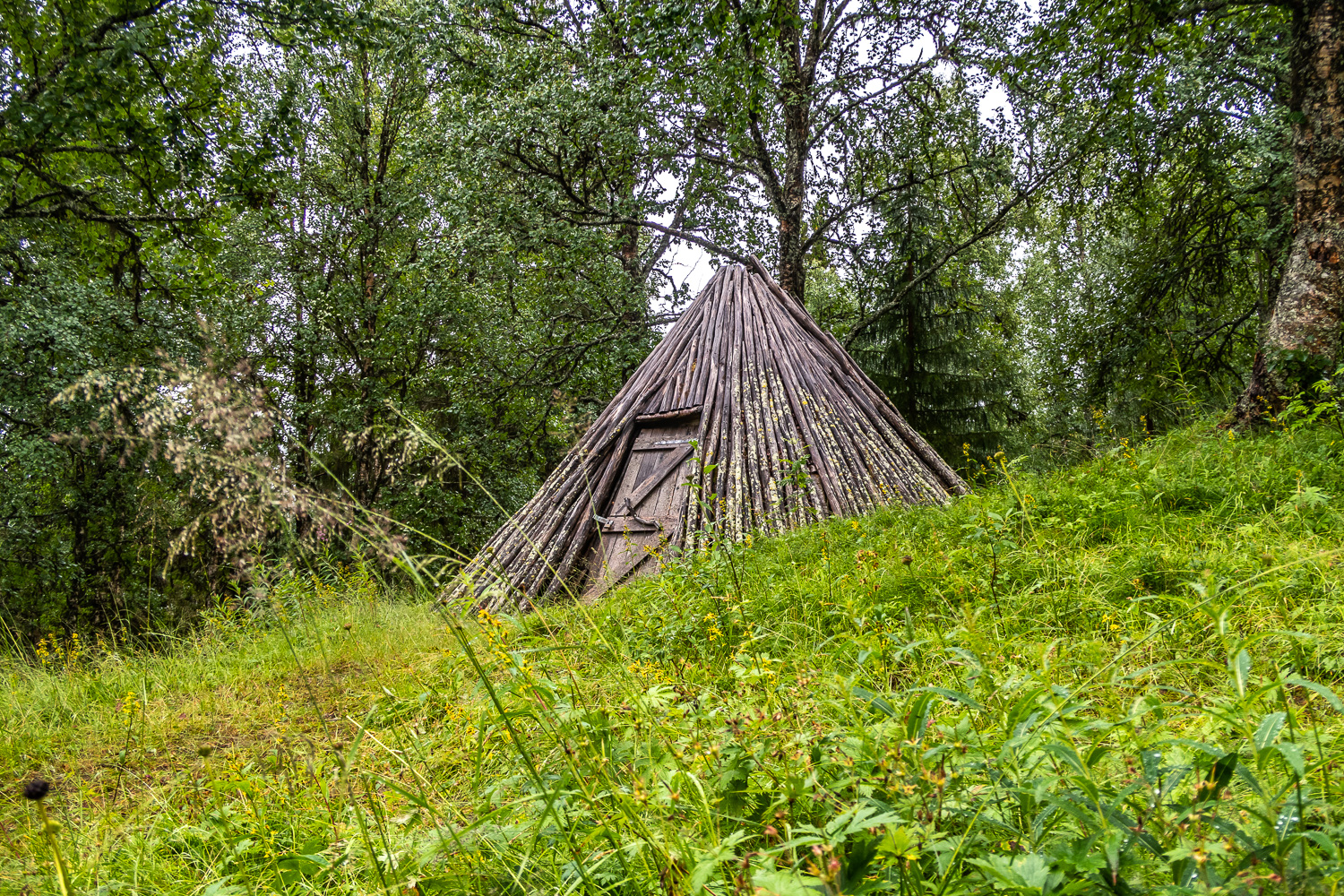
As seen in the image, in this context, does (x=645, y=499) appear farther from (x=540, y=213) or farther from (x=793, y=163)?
(x=793, y=163)

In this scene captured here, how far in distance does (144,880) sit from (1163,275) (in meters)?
9.73

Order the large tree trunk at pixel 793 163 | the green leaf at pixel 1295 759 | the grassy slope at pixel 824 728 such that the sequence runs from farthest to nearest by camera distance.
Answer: the large tree trunk at pixel 793 163
the grassy slope at pixel 824 728
the green leaf at pixel 1295 759

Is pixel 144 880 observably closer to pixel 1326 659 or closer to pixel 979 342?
pixel 1326 659

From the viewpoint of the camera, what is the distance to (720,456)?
19.1 ft

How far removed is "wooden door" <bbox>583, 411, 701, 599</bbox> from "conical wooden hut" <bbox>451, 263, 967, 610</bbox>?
0.04 ft

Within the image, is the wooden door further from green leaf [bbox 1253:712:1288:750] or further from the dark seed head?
green leaf [bbox 1253:712:1288:750]

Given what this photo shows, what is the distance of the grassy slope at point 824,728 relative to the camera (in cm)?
120

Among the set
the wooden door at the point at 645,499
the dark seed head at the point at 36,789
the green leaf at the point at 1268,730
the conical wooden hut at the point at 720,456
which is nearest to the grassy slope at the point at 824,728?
the green leaf at the point at 1268,730

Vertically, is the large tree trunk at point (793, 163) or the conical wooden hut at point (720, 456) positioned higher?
the large tree trunk at point (793, 163)

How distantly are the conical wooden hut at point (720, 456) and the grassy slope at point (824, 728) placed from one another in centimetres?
130

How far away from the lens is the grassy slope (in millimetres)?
1201

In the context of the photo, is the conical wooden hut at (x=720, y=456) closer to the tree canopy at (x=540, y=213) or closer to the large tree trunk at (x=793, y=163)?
the tree canopy at (x=540, y=213)

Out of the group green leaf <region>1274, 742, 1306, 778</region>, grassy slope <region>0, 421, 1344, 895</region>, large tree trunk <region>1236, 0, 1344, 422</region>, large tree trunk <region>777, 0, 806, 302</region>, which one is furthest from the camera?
large tree trunk <region>777, 0, 806, 302</region>

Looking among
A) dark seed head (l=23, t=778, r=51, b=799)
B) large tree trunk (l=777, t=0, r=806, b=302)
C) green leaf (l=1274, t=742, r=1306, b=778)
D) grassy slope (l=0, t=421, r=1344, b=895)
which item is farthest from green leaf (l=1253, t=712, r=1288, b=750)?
large tree trunk (l=777, t=0, r=806, b=302)
